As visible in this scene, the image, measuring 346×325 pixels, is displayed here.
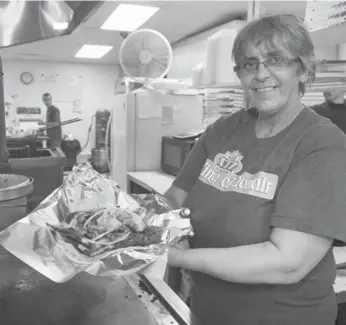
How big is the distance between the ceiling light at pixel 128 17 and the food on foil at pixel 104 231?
3.66 meters

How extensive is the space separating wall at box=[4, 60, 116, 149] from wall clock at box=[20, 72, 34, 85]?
2.8 inches

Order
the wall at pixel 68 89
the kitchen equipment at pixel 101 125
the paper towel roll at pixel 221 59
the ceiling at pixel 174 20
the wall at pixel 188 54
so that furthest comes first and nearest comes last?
1. the wall at pixel 68 89
2. the kitchen equipment at pixel 101 125
3. the wall at pixel 188 54
4. the ceiling at pixel 174 20
5. the paper towel roll at pixel 221 59

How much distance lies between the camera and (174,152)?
3.41 m

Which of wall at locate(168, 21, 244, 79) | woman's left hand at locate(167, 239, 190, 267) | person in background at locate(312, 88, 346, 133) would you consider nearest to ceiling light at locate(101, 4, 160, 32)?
wall at locate(168, 21, 244, 79)

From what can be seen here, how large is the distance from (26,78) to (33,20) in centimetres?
796

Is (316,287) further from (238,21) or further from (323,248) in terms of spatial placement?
(238,21)

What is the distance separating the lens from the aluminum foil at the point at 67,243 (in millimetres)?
923

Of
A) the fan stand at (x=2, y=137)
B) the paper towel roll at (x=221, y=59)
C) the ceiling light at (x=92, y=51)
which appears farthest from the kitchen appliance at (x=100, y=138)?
the fan stand at (x=2, y=137)

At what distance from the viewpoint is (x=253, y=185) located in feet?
3.49

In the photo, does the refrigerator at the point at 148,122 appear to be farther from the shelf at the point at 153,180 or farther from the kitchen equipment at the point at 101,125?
the kitchen equipment at the point at 101,125

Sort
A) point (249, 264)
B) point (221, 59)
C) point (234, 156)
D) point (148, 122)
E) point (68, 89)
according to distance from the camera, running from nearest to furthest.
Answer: point (249, 264), point (234, 156), point (221, 59), point (148, 122), point (68, 89)

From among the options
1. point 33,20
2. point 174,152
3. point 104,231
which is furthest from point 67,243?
point 174,152

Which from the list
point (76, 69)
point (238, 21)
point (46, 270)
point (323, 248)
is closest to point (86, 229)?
point (46, 270)

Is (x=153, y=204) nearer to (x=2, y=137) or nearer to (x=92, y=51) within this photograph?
(x=2, y=137)
